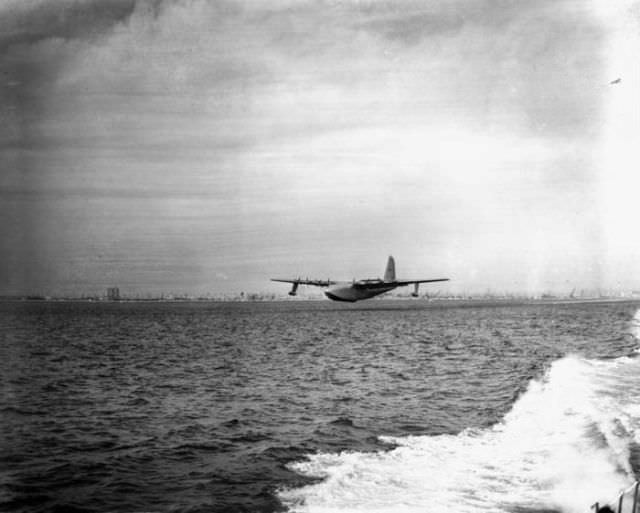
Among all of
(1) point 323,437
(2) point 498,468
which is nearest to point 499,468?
(2) point 498,468

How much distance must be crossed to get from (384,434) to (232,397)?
11372mm

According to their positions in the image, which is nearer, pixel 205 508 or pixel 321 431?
pixel 205 508

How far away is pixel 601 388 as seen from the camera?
2734 centimetres

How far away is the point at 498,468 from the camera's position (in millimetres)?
15430

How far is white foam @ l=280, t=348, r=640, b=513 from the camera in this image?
1283cm

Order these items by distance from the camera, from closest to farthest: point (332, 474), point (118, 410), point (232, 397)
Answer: point (332, 474) → point (118, 410) → point (232, 397)

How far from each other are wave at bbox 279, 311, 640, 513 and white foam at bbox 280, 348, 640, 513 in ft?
0.07

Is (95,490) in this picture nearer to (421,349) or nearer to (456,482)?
(456,482)

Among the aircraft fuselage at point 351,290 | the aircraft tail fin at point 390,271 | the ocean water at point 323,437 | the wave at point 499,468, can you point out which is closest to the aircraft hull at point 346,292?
the aircraft fuselage at point 351,290

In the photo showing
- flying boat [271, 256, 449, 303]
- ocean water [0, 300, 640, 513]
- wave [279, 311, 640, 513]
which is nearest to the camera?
wave [279, 311, 640, 513]

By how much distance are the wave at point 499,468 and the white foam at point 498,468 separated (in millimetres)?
23

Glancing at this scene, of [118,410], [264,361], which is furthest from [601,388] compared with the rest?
[264,361]

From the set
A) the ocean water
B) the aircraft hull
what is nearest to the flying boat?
the aircraft hull

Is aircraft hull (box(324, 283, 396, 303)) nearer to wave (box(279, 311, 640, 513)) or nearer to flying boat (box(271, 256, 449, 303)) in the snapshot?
flying boat (box(271, 256, 449, 303))
